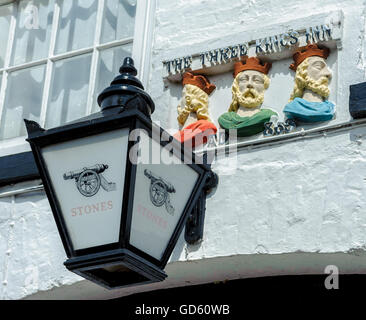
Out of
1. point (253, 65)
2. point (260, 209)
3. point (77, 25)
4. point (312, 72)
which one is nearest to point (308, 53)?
point (312, 72)

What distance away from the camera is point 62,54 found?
4.87 metres

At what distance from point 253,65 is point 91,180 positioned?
1287 mm

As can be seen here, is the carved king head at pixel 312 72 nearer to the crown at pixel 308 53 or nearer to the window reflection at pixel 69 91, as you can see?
the crown at pixel 308 53

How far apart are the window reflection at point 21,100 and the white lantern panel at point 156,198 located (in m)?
1.81

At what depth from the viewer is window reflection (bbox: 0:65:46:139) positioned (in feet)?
15.9

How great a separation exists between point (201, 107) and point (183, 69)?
253 millimetres

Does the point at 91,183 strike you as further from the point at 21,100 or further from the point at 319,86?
the point at 21,100

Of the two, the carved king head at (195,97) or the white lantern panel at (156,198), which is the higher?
the carved king head at (195,97)

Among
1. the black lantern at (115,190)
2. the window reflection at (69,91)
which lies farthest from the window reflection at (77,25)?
the black lantern at (115,190)

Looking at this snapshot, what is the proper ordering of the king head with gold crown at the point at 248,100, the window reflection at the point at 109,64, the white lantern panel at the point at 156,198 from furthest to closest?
the window reflection at the point at 109,64
the king head with gold crown at the point at 248,100
the white lantern panel at the point at 156,198

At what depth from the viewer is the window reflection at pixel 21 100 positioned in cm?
484

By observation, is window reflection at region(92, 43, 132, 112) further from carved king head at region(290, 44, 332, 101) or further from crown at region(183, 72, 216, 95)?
carved king head at region(290, 44, 332, 101)
